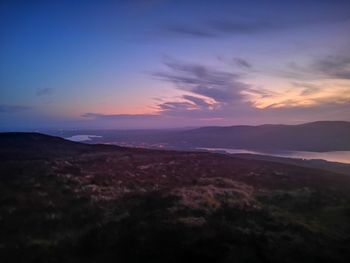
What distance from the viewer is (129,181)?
3444 cm

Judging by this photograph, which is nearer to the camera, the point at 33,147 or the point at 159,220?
the point at 159,220

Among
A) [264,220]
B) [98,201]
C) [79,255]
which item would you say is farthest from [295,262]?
[98,201]

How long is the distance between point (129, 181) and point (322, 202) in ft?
58.8

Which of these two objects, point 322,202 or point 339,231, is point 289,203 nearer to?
point 322,202

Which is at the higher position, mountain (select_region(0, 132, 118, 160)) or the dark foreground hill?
mountain (select_region(0, 132, 118, 160))

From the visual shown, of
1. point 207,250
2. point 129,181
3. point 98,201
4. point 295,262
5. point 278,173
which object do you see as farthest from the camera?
point 278,173

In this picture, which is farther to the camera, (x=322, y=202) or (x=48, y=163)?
(x=48, y=163)

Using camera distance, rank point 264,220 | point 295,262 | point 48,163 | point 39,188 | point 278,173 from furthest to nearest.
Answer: point 278,173, point 48,163, point 39,188, point 264,220, point 295,262

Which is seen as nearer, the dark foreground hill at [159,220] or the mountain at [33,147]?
the dark foreground hill at [159,220]

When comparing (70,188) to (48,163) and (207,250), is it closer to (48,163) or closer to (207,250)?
(48,163)

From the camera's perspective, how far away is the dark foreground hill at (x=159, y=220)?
16.2 m

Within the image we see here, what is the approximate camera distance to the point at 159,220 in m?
20.0

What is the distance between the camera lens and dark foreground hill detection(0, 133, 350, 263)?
1616 centimetres

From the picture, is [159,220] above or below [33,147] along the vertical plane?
below
